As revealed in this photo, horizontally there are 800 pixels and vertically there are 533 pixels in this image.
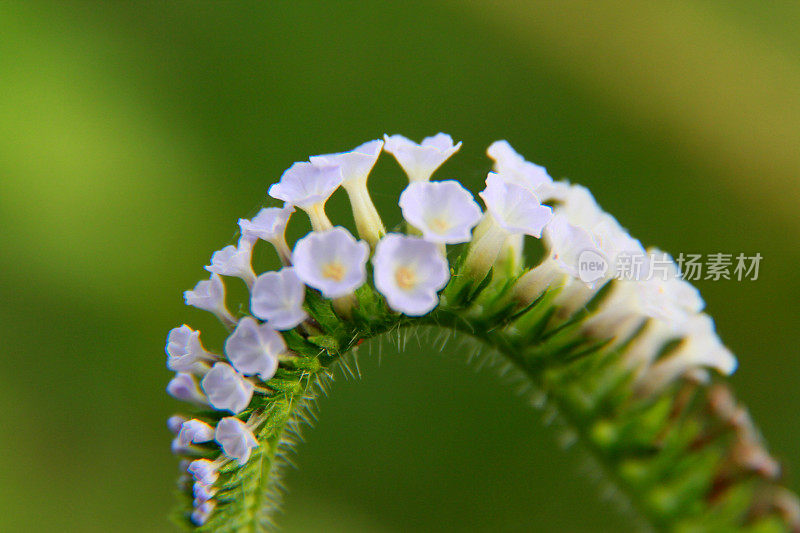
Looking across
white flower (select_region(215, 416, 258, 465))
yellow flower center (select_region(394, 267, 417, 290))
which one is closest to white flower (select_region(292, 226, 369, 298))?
yellow flower center (select_region(394, 267, 417, 290))

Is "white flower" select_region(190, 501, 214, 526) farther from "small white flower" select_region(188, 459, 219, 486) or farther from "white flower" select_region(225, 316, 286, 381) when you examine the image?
"white flower" select_region(225, 316, 286, 381)

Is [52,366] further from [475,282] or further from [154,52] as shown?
[475,282]

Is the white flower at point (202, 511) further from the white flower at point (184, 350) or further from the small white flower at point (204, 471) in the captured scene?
the white flower at point (184, 350)

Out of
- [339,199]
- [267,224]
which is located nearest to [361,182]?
[267,224]

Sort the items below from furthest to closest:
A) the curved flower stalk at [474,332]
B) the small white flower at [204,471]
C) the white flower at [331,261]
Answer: the small white flower at [204,471]
the curved flower stalk at [474,332]
the white flower at [331,261]

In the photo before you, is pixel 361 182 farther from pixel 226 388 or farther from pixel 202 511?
pixel 202 511

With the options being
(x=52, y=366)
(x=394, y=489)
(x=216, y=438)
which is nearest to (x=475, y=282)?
(x=216, y=438)

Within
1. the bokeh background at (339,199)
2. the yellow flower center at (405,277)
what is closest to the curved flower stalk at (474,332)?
the yellow flower center at (405,277)
